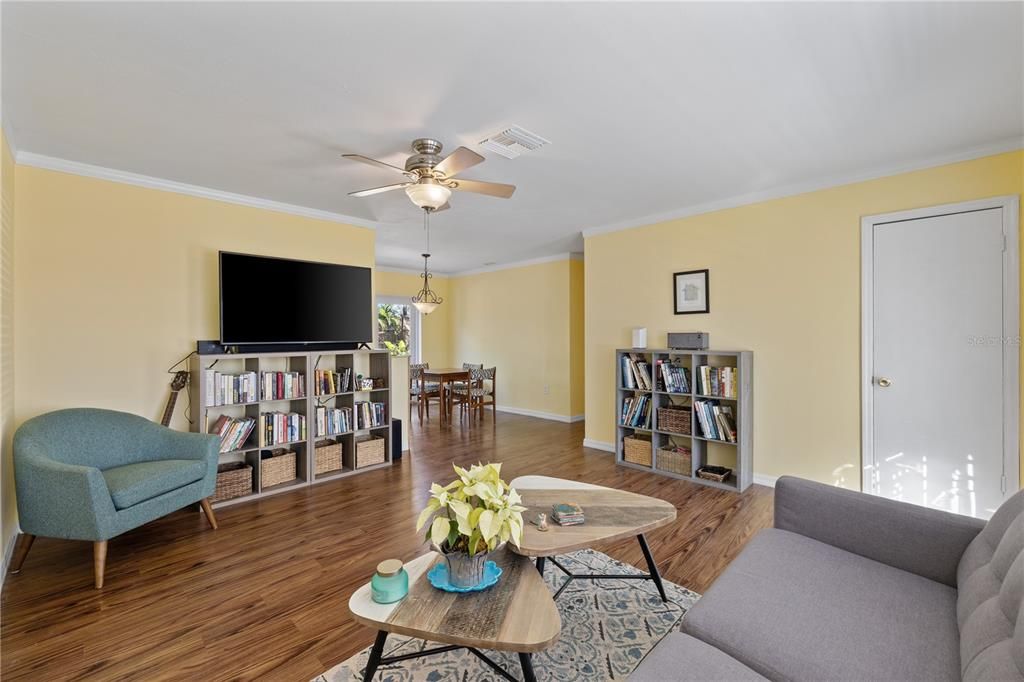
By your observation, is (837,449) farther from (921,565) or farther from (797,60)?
(797,60)

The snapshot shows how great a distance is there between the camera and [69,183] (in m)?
3.07

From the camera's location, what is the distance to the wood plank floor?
5.92 ft

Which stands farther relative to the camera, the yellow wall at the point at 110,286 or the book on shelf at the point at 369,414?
the book on shelf at the point at 369,414

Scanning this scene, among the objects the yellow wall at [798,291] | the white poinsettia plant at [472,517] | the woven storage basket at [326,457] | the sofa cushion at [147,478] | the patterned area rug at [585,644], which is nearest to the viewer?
the white poinsettia plant at [472,517]

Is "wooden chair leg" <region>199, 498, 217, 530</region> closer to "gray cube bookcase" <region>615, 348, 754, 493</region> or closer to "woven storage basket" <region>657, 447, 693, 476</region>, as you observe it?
"gray cube bookcase" <region>615, 348, 754, 493</region>

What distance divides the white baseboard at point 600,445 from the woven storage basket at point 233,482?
3334mm

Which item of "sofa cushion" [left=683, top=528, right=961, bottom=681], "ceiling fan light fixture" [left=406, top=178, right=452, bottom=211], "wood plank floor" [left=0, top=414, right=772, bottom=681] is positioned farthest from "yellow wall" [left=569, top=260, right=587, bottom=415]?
"sofa cushion" [left=683, top=528, right=961, bottom=681]

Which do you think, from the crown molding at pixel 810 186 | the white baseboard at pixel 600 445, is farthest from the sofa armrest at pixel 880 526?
the white baseboard at pixel 600 445

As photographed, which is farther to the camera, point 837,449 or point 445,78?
point 837,449

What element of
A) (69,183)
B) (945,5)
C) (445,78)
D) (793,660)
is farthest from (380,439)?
(945,5)

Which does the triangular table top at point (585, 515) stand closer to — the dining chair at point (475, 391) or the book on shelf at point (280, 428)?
the book on shelf at point (280, 428)

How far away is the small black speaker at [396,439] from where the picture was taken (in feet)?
15.0

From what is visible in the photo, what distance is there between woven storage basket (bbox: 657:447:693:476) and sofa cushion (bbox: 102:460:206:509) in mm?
3589

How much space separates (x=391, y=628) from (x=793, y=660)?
3.62 ft
